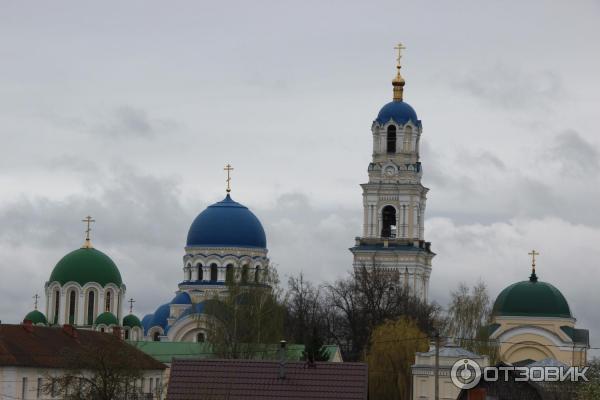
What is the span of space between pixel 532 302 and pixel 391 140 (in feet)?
56.4

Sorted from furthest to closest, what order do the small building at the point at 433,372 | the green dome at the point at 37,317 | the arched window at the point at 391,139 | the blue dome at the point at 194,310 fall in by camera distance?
1. the arched window at the point at 391,139
2. the green dome at the point at 37,317
3. the blue dome at the point at 194,310
4. the small building at the point at 433,372

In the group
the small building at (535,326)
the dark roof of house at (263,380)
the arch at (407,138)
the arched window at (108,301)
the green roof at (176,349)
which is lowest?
the dark roof of house at (263,380)

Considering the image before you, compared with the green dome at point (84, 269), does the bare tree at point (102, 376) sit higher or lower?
lower

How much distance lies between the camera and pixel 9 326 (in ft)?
181

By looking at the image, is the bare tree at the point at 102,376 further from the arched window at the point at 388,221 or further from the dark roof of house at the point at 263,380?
the arched window at the point at 388,221

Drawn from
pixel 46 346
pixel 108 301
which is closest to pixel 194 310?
pixel 108 301

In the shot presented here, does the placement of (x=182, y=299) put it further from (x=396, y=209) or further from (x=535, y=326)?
(x=535, y=326)

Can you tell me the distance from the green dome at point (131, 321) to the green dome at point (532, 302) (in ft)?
69.3

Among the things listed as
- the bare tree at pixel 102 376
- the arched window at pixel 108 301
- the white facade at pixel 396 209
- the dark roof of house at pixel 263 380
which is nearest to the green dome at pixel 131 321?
the arched window at pixel 108 301

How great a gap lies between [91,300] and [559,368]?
41.7 meters

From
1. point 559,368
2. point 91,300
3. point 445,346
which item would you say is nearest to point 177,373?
point 559,368

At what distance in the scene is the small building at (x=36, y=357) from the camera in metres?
49.8

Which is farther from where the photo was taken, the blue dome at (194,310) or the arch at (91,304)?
the arch at (91,304)

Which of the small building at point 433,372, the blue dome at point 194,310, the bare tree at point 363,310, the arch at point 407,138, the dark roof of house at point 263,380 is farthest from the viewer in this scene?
the arch at point 407,138
